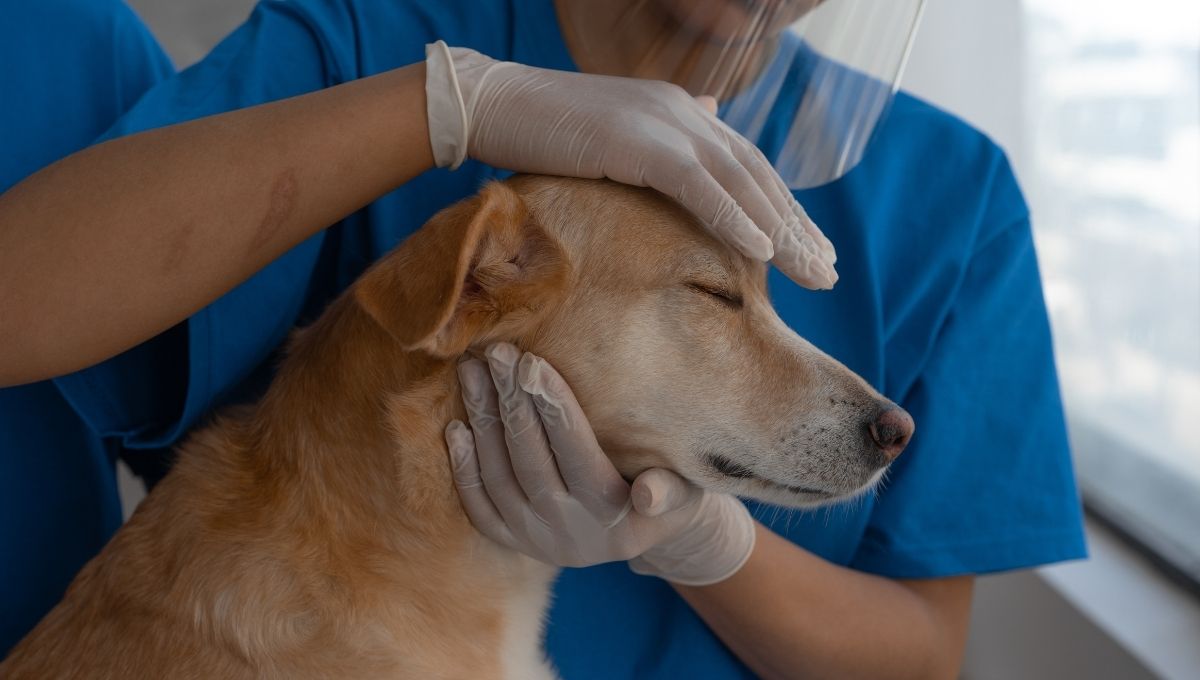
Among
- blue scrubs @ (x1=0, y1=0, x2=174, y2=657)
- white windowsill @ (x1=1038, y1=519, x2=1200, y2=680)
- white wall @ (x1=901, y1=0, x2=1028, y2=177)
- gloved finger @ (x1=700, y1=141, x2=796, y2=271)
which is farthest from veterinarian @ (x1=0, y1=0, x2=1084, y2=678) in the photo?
white wall @ (x1=901, y1=0, x2=1028, y2=177)

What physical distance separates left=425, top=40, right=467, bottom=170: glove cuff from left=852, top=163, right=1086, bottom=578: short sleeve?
69 cm

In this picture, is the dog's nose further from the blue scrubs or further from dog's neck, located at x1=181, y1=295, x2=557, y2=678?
the blue scrubs

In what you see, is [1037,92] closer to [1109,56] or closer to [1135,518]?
[1109,56]

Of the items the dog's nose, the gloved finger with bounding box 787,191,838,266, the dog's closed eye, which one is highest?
the gloved finger with bounding box 787,191,838,266

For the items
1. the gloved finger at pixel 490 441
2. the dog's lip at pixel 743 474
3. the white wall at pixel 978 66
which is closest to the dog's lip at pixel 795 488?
the dog's lip at pixel 743 474

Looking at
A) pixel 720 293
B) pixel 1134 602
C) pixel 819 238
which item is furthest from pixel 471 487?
pixel 1134 602

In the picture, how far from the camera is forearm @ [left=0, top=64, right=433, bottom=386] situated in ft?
2.98

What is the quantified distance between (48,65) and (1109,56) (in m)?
1.71

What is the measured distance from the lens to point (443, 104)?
1.01 metres

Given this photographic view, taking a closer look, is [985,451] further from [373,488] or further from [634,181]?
[373,488]

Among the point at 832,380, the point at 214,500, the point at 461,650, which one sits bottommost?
the point at 461,650

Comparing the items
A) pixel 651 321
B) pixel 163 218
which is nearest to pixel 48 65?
pixel 163 218

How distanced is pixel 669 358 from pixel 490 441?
20cm

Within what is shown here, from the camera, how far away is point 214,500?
1.00 meters
